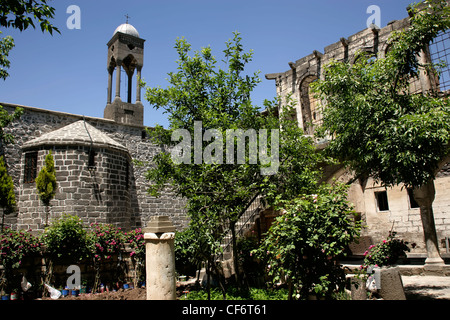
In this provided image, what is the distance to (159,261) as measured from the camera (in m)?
5.64

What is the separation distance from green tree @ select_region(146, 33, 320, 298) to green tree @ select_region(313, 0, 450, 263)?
1171 millimetres

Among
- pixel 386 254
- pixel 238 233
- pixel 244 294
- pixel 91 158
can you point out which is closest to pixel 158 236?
pixel 244 294

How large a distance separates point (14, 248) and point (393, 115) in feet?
34.1

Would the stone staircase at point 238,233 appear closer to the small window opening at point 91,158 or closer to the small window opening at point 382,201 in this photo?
the small window opening at point 91,158

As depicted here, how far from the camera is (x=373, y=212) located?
51.0 ft

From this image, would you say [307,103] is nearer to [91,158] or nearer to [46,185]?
[91,158]

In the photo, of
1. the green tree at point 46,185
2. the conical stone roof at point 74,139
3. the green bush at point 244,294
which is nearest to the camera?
the green bush at point 244,294

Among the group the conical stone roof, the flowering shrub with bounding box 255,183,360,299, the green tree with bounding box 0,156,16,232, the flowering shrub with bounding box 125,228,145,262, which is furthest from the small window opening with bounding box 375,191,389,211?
the green tree with bounding box 0,156,16,232

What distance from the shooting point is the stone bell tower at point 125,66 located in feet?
65.5

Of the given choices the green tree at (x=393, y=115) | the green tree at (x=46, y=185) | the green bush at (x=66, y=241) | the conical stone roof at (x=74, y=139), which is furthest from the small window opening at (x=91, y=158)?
the green tree at (x=393, y=115)

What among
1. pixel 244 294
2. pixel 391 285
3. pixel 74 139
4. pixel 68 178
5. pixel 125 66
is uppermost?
pixel 125 66

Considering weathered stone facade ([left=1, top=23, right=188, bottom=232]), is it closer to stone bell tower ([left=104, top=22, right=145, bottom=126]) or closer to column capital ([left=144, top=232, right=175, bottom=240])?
stone bell tower ([left=104, top=22, right=145, bottom=126])

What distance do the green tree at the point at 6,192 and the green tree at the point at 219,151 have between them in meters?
6.81
